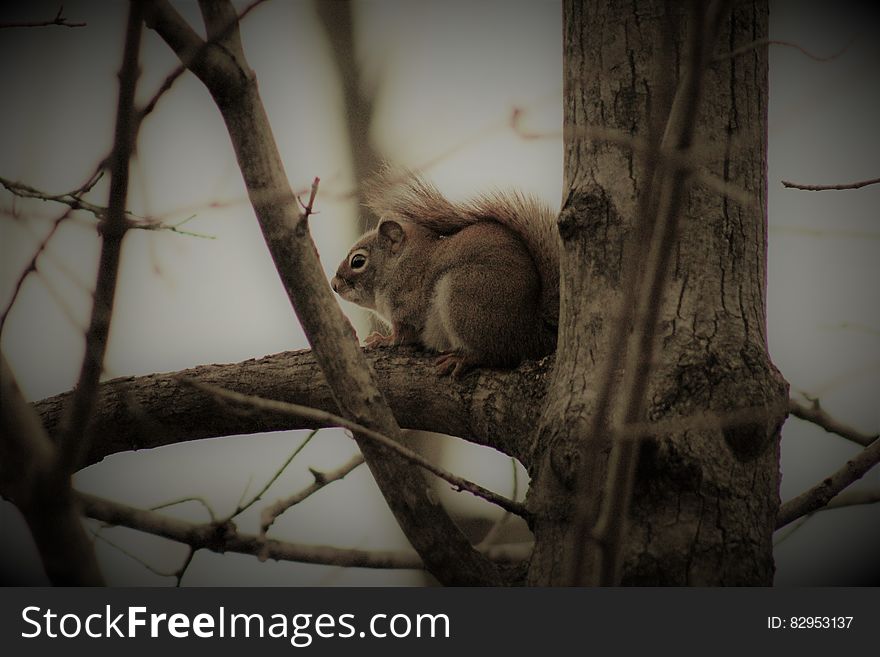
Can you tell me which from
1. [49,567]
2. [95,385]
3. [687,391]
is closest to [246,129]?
[95,385]

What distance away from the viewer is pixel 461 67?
2.04 m

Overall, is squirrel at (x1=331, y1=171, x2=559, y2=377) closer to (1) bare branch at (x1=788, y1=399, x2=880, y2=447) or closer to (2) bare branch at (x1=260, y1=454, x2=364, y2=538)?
(2) bare branch at (x1=260, y1=454, x2=364, y2=538)

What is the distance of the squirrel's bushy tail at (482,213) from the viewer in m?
1.81

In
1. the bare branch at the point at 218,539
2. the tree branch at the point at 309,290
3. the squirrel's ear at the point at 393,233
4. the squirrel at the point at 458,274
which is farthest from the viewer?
the squirrel's ear at the point at 393,233

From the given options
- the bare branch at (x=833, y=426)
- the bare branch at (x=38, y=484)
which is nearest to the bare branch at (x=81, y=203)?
the bare branch at (x=38, y=484)

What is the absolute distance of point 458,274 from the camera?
189 centimetres

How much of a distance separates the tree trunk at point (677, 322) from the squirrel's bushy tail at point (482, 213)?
51 cm

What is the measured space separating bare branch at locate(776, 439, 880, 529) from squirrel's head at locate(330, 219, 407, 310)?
1194mm

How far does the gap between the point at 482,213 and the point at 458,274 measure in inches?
7.9

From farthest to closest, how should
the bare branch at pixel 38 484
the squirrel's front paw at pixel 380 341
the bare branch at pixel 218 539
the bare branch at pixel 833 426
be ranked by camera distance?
the squirrel's front paw at pixel 380 341 < the bare branch at pixel 833 426 < the bare branch at pixel 218 539 < the bare branch at pixel 38 484

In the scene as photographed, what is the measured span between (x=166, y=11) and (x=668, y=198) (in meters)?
0.63

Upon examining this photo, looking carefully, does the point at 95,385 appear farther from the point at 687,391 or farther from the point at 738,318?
the point at 738,318

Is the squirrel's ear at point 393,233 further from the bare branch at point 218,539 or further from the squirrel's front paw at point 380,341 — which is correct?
the bare branch at point 218,539

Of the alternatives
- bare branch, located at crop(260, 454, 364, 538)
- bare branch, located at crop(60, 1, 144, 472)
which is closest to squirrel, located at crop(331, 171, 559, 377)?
bare branch, located at crop(260, 454, 364, 538)
